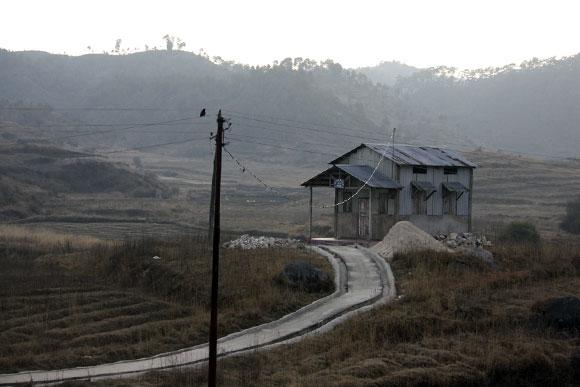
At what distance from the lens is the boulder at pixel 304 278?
88.0ft

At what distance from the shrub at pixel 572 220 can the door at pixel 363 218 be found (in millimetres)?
24493

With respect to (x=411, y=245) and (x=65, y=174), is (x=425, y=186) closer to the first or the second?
(x=411, y=245)

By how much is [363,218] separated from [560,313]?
17013mm

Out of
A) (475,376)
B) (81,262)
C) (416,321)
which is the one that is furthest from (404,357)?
(81,262)

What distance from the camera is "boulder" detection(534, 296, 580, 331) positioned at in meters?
22.4

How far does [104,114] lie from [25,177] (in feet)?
257

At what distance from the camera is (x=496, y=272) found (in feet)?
99.3

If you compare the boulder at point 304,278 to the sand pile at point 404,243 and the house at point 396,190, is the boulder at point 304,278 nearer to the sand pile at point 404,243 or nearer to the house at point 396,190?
the sand pile at point 404,243

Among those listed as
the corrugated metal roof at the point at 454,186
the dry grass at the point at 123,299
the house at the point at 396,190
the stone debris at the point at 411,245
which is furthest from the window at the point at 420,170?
the dry grass at the point at 123,299

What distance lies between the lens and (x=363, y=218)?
3900 centimetres

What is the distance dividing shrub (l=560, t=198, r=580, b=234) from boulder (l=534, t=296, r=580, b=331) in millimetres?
36212

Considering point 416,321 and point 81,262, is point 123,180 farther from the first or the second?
point 416,321

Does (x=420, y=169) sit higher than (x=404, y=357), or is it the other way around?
(x=420, y=169)

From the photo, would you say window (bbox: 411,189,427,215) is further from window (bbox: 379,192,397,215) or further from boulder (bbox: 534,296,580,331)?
boulder (bbox: 534,296,580,331)
